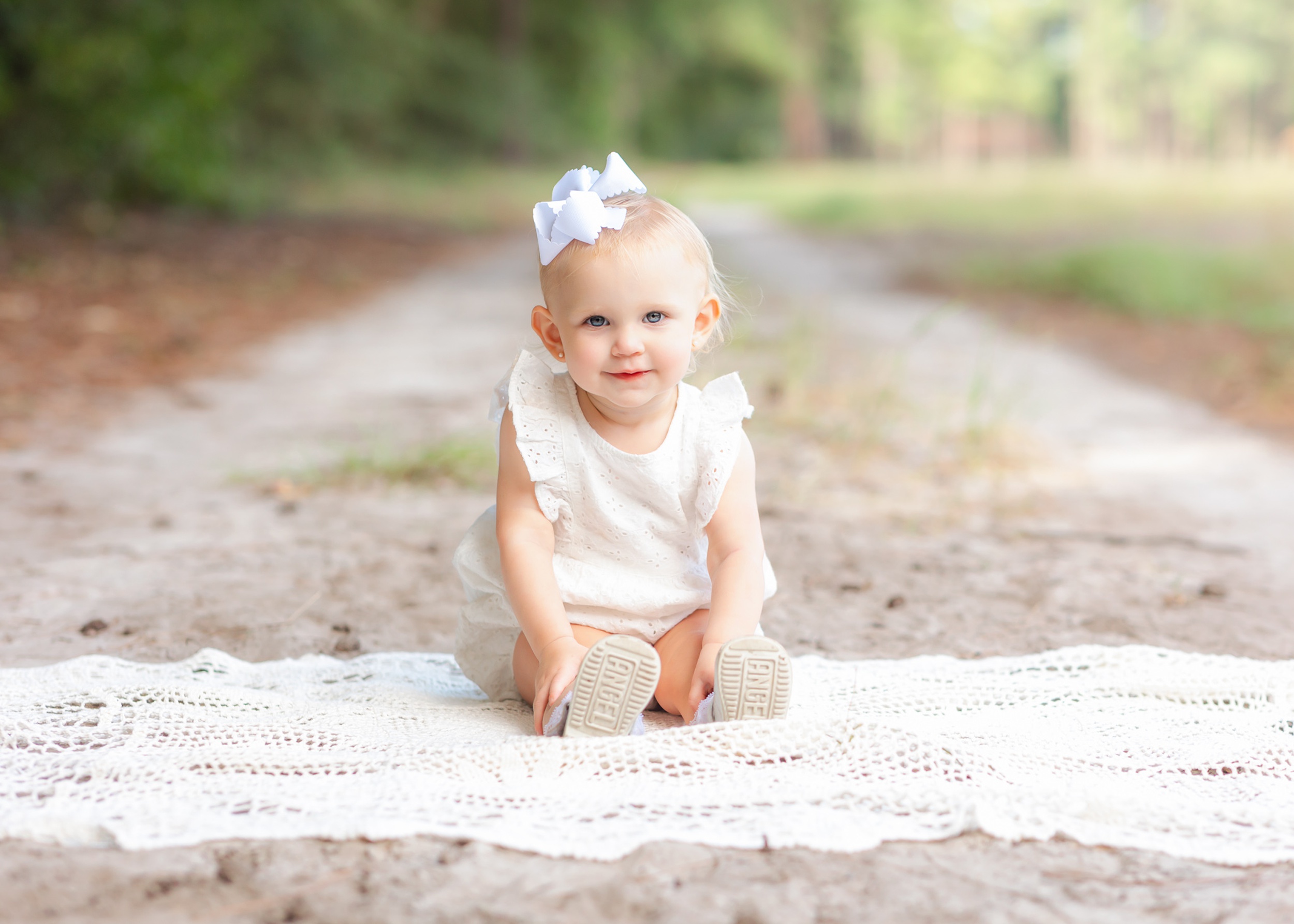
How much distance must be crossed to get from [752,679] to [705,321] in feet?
2.04

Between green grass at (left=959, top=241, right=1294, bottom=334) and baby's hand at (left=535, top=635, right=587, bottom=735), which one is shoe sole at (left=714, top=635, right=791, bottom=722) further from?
green grass at (left=959, top=241, right=1294, bottom=334)

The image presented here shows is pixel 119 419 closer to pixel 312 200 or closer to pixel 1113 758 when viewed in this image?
pixel 1113 758

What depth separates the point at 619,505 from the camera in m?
2.18

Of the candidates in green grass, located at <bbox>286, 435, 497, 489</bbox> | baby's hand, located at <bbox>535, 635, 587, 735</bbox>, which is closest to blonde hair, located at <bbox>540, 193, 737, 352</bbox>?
baby's hand, located at <bbox>535, 635, 587, 735</bbox>

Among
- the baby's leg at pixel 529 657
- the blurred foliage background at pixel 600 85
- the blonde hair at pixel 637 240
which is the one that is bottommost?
the baby's leg at pixel 529 657

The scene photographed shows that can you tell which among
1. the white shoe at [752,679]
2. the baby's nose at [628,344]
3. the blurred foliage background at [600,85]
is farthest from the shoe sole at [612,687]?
the blurred foliage background at [600,85]

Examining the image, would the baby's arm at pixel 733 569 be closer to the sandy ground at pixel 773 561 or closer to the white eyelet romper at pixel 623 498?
the white eyelet romper at pixel 623 498

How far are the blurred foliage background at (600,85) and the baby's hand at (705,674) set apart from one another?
10715mm

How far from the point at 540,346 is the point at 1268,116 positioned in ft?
118

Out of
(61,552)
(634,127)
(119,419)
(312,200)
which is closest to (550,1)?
(312,200)

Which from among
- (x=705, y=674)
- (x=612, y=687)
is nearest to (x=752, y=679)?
(x=705, y=674)

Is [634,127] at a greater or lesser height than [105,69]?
greater

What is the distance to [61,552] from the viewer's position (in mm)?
3160

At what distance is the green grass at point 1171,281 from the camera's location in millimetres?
8773
